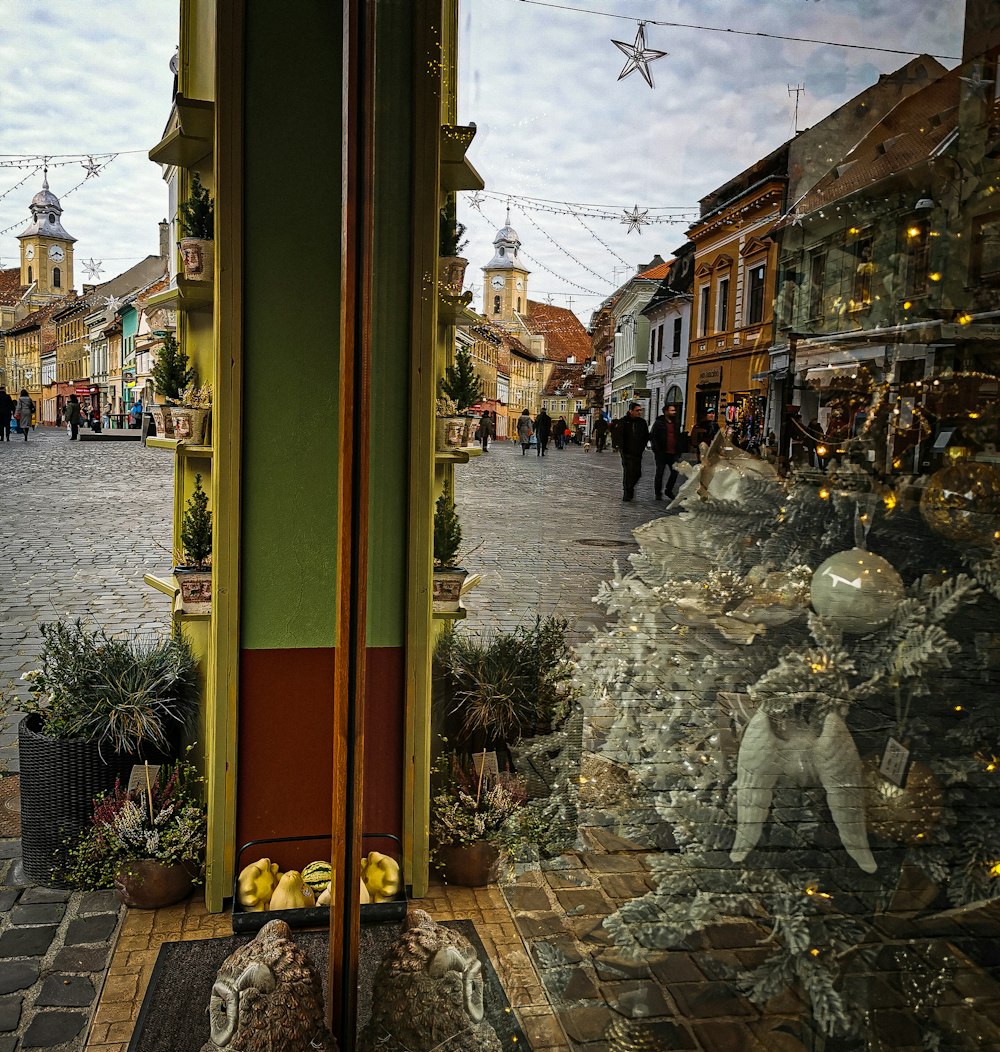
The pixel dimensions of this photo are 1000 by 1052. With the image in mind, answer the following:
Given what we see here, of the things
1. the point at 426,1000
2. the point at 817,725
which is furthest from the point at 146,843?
the point at 817,725

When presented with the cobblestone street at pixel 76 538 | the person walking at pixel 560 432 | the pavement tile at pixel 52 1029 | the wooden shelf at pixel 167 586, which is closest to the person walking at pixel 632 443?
the person walking at pixel 560 432

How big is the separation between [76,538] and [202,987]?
19.4 feet

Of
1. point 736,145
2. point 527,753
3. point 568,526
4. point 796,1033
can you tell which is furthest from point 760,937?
point 736,145

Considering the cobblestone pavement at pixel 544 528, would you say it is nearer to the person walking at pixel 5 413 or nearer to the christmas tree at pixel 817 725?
the christmas tree at pixel 817 725

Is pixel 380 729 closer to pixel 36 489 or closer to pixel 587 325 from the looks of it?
pixel 587 325

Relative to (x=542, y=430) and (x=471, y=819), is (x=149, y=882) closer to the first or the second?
(x=471, y=819)

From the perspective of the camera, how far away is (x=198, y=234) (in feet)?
8.02

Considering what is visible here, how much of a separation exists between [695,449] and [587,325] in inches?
15.0

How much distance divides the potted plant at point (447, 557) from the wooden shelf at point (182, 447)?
0.63 meters

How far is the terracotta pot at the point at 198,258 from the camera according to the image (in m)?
2.39

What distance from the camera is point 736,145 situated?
1.40 meters

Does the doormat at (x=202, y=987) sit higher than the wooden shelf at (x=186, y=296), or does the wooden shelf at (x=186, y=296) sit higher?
the wooden shelf at (x=186, y=296)

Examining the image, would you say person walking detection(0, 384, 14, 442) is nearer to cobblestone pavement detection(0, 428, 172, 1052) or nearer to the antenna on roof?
cobblestone pavement detection(0, 428, 172, 1052)

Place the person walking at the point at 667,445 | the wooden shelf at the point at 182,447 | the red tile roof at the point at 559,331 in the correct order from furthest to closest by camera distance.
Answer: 1. the wooden shelf at the point at 182,447
2. the red tile roof at the point at 559,331
3. the person walking at the point at 667,445
